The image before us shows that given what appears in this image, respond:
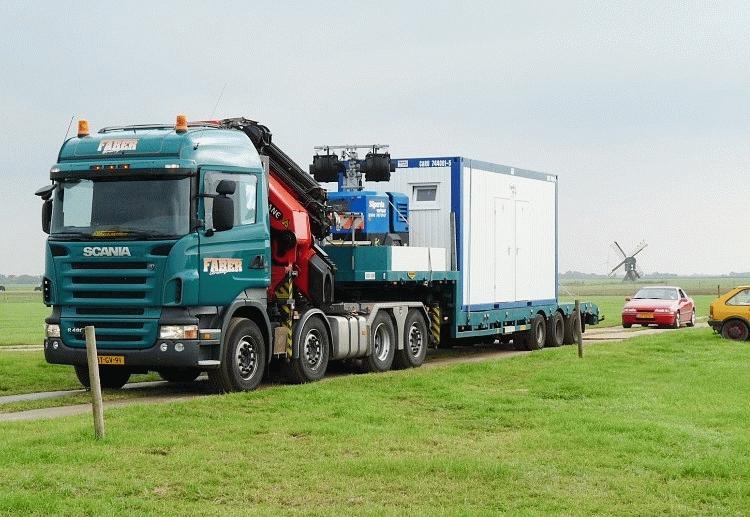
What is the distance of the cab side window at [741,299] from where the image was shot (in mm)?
32344

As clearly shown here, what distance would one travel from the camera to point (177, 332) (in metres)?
17.5

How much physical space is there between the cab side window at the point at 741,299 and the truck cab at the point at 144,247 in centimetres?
1814

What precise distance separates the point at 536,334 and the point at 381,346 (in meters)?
8.18

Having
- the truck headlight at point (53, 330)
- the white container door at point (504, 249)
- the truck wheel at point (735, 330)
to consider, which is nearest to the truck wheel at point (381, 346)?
the white container door at point (504, 249)

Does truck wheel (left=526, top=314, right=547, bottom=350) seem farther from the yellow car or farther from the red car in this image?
the red car

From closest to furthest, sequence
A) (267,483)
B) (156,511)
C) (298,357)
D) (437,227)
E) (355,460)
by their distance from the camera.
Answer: (156,511)
(267,483)
(355,460)
(298,357)
(437,227)

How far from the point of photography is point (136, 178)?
1753 centimetres

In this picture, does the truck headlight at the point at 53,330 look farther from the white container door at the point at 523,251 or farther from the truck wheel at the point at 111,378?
the white container door at the point at 523,251

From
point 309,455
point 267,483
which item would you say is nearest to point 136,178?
point 309,455

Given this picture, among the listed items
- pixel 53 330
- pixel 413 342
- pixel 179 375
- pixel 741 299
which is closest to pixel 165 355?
pixel 53 330

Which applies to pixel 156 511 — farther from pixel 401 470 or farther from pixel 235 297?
pixel 235 297

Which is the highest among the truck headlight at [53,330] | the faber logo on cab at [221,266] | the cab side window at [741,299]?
the faber logo on cab at [221,266]

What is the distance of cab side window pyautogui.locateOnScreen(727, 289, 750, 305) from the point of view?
32344mm

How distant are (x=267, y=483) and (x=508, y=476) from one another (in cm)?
215
